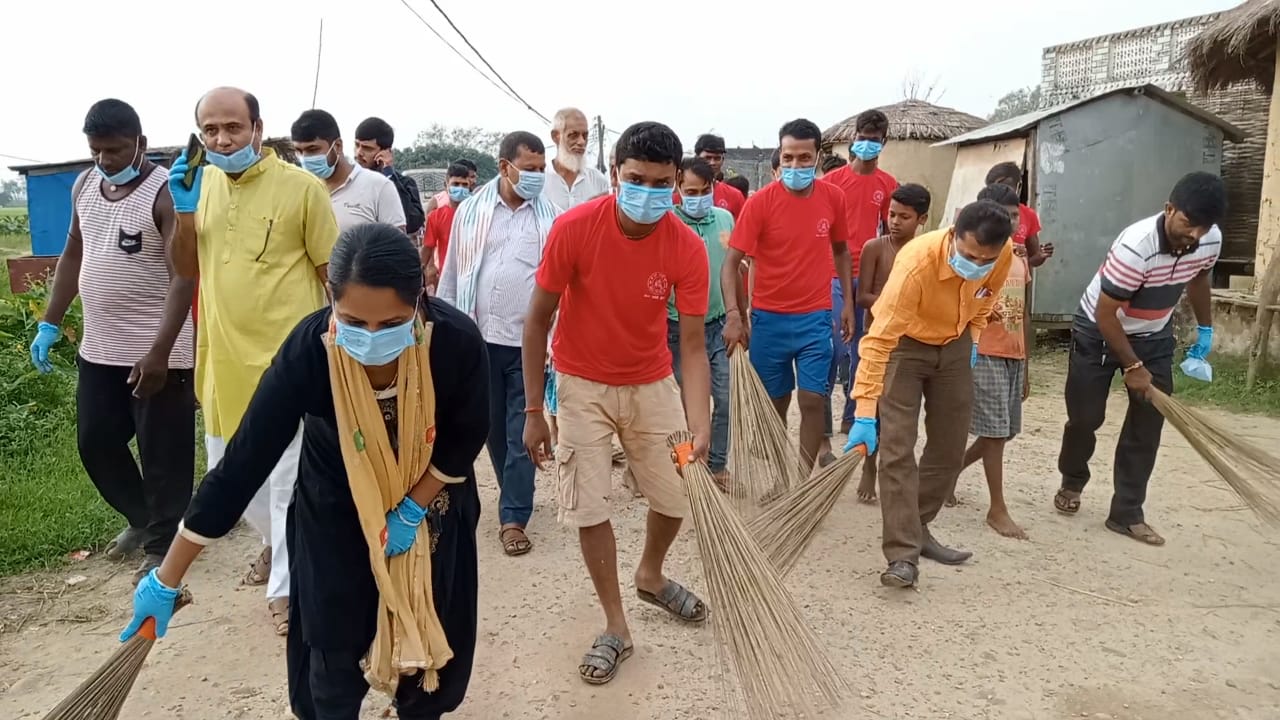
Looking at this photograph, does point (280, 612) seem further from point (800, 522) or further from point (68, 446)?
point (68, 446)

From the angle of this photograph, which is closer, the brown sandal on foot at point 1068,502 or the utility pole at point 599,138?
the brown sandal on foot at point 1068,502

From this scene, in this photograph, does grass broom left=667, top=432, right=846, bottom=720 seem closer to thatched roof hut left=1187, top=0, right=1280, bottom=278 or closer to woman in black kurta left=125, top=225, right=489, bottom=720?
woman in black kurta left=125, top=225, right=489, bottom=720

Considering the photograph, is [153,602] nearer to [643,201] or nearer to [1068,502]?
[643,201]

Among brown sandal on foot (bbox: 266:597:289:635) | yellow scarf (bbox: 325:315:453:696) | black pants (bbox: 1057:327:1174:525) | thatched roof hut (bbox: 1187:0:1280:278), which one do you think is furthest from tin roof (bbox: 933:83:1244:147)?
yellow scarf (bbox: 325:315:453:696)

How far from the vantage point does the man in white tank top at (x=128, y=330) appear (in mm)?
3344

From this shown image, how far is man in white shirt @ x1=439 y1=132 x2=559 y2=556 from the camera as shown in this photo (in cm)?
393

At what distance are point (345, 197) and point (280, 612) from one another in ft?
5.62

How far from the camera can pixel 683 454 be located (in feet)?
9.05

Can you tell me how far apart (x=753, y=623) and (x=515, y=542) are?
1584mm

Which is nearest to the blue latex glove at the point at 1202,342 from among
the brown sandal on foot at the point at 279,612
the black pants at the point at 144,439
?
the brown sandal on foot at the point at 279,612

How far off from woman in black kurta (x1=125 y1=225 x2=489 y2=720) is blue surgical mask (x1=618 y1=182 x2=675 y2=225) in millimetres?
877

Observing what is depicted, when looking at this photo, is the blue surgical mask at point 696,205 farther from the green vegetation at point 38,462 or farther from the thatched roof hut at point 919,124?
the thatched roof hut at point 919,124

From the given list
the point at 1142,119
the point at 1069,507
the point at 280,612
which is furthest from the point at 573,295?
the point at 1142,119

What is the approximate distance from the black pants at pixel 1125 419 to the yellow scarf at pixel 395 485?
3369mm
